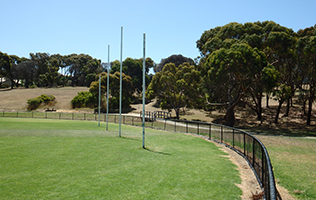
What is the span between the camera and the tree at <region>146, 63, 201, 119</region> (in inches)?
1949

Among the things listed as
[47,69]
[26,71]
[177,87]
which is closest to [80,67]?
[47,69]

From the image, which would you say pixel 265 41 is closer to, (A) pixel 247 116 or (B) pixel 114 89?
(A) pixel 247 116

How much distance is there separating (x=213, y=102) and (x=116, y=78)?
30.8 m

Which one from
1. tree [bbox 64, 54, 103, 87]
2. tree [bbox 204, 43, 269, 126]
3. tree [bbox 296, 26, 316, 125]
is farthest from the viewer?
tree [bbox 64, 54, 103, 87]

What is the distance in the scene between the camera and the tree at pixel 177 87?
162ft

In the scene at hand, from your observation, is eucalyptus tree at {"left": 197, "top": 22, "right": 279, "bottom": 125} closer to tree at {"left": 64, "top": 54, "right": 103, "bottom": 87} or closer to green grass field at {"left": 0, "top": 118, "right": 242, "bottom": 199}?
green grass field at {"left": 0, "top": 118, "right": 242, "bottom": 199}

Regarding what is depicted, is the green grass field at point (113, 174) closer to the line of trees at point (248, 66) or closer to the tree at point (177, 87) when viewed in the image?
the line of trees at point (248, 66)

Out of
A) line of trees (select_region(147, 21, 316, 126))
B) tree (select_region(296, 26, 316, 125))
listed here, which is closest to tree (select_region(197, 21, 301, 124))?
line of trees (select_region(147, 21, 316, 126))

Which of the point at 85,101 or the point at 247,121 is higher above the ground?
the point at 85,101

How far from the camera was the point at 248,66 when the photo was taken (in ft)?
111

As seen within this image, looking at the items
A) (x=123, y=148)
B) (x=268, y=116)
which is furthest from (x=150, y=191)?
(x=268, y=116)

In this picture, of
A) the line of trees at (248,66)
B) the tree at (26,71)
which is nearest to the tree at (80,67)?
the tree at (26,71)

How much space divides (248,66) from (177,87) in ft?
60.4

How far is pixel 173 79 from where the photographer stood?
5125 centimetres
